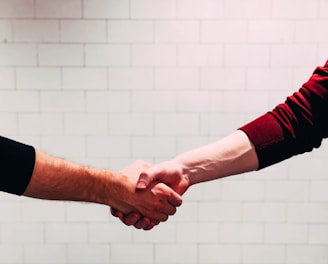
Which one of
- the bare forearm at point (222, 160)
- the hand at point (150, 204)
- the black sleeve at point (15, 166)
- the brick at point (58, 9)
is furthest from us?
the brick at point (58, 9)

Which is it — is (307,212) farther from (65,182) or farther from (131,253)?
(65,182)

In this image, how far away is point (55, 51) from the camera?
218cm

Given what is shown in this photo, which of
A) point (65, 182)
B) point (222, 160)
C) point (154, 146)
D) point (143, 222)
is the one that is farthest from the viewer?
point (154, 146)

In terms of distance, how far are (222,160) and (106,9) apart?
3.04 feet

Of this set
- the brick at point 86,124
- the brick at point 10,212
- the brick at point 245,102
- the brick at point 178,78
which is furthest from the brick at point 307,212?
the brick at point 10,212

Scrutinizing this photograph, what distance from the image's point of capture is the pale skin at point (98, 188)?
145cm

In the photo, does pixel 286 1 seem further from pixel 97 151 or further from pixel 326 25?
pixel 97 151

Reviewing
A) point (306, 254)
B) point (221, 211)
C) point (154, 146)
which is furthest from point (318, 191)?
point (154, 146)

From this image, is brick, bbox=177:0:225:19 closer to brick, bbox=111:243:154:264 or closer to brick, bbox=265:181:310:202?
brick, bbox=265:181:310:202

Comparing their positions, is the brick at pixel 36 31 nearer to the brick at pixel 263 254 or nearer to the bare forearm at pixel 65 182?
the bare forearm at pixel 65 182

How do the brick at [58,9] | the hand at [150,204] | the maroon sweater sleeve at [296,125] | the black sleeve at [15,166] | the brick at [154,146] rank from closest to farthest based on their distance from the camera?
the black sleeve at [15,166] → the maroon sweater sleeve at [296,125] → the hand at [150,204] → the brick at [58,9] → the brick at [154,146]

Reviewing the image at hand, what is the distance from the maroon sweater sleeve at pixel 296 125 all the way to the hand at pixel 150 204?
1.16ft

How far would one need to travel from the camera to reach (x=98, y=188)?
1583 mm

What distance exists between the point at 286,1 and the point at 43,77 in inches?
44.5
